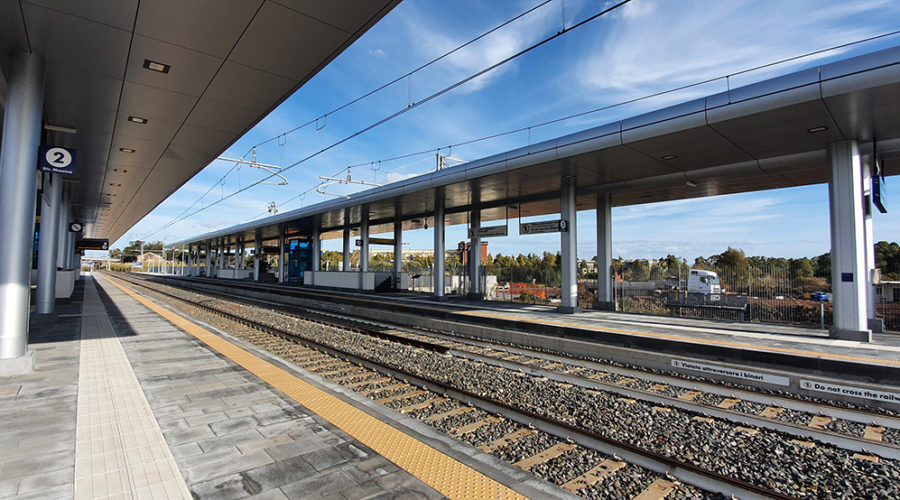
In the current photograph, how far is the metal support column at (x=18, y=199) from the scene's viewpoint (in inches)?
259

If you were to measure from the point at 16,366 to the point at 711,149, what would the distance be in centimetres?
1552

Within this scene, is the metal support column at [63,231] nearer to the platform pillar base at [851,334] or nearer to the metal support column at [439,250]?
the metal support column at [439,250]

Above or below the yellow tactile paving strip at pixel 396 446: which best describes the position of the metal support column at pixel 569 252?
above

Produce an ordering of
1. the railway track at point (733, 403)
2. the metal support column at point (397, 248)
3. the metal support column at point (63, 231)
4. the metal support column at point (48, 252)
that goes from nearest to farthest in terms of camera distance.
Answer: the railway track at point (733, 403) < the metal support column at point (48, 252) < the metal support column at point (63, 231) < the metal support column at point (397, 248)

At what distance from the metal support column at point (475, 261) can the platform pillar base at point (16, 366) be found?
18.1 meters

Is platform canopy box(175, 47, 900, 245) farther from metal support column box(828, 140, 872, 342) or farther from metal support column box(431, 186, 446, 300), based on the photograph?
metal support column box(431, 186, 446, 300)

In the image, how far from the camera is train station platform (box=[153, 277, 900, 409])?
732 centimetres

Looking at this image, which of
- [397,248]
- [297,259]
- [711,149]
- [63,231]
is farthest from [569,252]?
[297,259]

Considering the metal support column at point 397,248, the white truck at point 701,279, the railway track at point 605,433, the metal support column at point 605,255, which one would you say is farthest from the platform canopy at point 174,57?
the white truck at point 701,279

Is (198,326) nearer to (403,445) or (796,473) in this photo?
(403,445)

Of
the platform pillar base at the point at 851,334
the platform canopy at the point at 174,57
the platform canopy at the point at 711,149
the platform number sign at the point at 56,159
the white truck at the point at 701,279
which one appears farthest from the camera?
the white truck at the point at 701,279

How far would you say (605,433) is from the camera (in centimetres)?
498

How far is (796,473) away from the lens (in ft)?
13.5

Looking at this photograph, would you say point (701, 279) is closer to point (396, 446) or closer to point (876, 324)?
point (876, 324)
